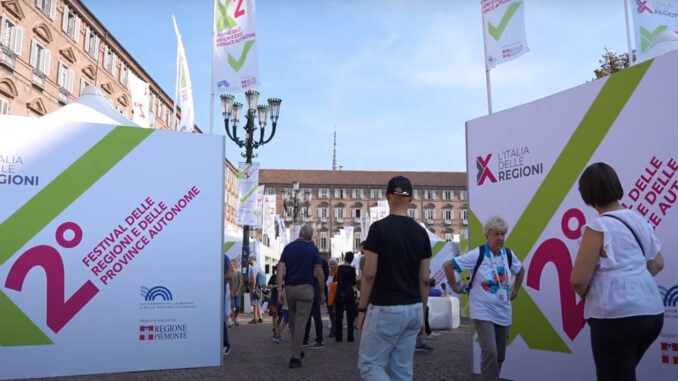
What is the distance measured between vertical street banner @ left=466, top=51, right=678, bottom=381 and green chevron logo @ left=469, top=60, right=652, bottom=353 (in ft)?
0.04

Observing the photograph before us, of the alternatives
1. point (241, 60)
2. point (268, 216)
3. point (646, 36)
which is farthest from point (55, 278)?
point (268, 216)

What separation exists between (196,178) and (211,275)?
1264 mm

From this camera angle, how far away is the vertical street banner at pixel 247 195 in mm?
16406

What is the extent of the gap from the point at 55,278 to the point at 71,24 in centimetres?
3375

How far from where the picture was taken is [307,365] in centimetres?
823

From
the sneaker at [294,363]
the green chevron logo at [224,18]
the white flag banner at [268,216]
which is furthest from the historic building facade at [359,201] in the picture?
the sneaker at [294,363]

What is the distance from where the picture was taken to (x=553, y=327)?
6.18 metres

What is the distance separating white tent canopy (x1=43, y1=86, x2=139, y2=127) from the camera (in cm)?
773

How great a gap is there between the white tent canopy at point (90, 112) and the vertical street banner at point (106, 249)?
767 mm

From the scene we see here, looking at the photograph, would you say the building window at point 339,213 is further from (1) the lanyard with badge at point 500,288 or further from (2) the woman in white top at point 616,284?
(2) the woman in white top at point 616,284

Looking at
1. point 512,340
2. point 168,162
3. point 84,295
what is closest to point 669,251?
point 512,340

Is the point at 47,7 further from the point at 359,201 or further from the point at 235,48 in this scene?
the point at 359,201

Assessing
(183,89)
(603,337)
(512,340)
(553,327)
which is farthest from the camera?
(183,89)

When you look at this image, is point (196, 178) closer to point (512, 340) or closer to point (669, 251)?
point (512, 340)
